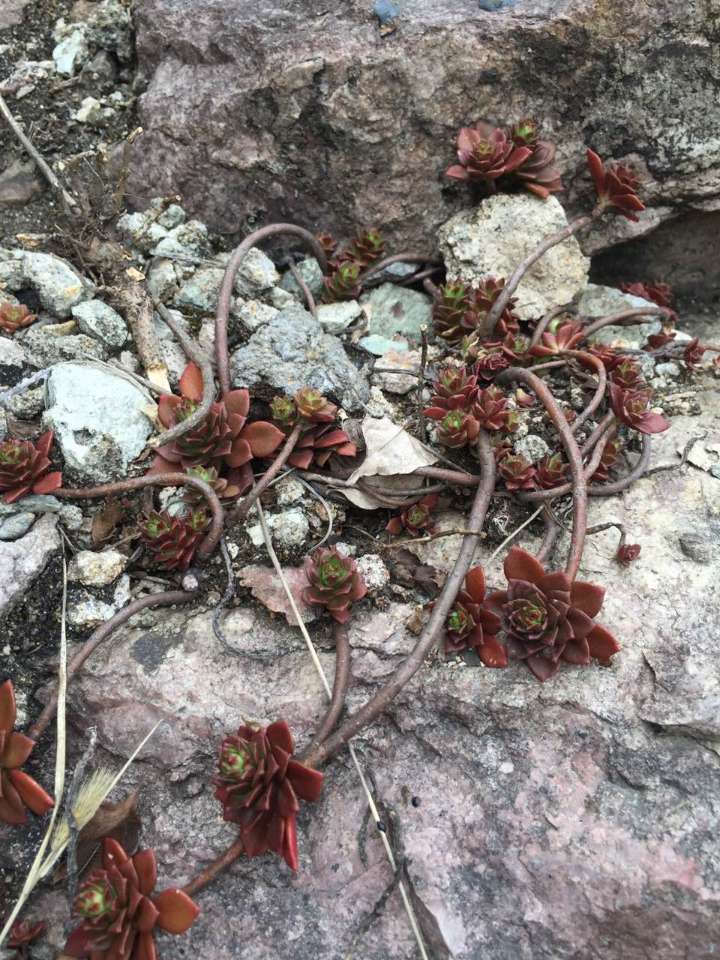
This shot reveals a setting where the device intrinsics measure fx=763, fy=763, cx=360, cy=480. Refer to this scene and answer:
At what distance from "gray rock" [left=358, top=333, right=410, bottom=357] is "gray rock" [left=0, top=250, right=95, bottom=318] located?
1.16m

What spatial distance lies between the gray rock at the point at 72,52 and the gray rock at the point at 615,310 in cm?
264

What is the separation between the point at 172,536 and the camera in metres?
2.59

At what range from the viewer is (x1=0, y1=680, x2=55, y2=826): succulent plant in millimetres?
2180

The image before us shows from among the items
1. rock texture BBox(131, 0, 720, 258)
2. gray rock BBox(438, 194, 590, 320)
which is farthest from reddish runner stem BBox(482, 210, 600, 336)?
rock texture BBox(131, 0, 720, 258)

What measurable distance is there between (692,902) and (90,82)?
408cm

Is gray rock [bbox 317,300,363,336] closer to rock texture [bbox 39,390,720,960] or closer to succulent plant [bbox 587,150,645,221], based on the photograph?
succulent plant [bbox 587,150,645,221]

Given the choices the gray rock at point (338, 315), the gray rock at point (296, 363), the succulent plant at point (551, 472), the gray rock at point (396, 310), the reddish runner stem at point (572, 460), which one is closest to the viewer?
the reddish runner stem at point (572, 460)

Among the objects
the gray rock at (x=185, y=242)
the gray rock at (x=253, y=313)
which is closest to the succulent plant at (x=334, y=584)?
the gray rock at (x=253, y=313)

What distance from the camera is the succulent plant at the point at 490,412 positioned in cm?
285

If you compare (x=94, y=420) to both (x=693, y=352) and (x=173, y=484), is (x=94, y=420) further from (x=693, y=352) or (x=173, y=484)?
(x=693, y=352)

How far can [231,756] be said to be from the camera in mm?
2117

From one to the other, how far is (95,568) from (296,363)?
1.06 m

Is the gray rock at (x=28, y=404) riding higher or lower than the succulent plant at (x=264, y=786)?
higher

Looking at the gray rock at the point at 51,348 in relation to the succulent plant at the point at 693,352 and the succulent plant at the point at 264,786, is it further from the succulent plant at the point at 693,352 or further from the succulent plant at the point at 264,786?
the succulent plant at the point at 693,352
